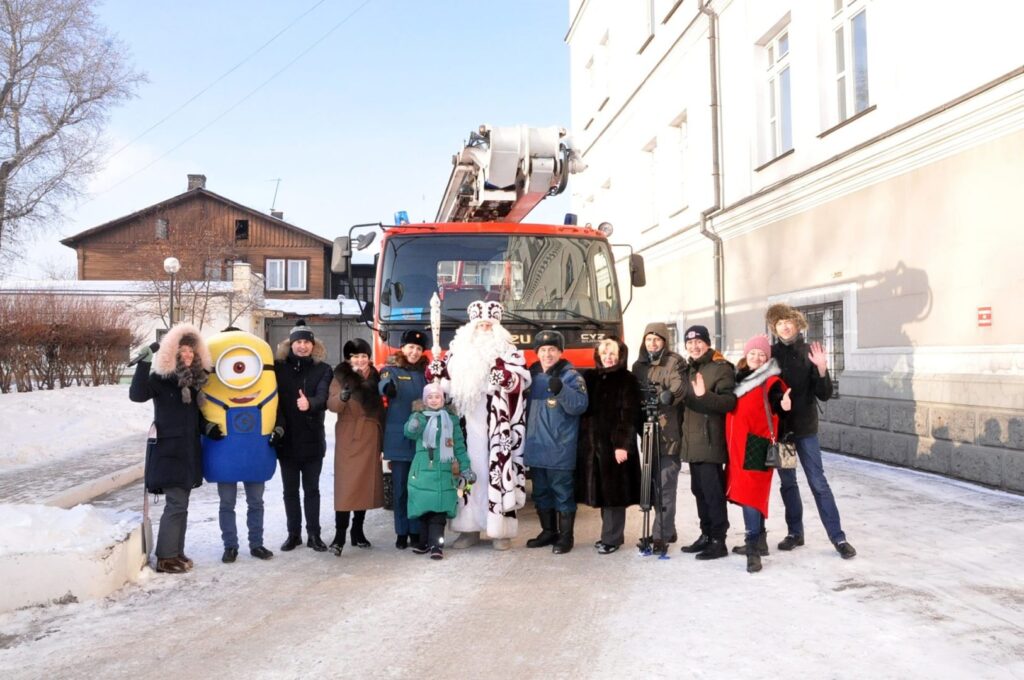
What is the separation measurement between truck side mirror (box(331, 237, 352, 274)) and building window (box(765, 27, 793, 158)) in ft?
24.1

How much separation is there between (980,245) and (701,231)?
696 cm

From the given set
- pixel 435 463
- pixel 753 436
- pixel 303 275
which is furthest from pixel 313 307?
pixel 753 436

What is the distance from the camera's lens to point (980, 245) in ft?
26.8

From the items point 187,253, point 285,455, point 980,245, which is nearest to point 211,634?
point 285,455

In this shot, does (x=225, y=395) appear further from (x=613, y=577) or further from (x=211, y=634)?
(x=613, y=577)

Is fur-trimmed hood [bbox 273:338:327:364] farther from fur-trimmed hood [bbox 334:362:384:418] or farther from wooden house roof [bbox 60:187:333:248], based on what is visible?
wooden house roof [bbox 60:187:333:248]

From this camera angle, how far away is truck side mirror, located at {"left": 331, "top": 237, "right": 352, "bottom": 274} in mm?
8094

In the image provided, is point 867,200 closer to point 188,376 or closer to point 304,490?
point 304,490

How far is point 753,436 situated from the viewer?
5637 millimetres

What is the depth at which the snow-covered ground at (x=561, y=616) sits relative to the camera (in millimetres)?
3863

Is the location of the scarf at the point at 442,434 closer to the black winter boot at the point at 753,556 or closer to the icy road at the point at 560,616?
the icy road at the point at 560,616

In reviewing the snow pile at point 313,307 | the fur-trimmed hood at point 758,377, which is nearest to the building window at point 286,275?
the snow pile at point 313,307

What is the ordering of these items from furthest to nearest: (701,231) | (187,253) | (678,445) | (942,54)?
1. (187,253)
2. (701,231)
3. (942,54)
4. (678,445)

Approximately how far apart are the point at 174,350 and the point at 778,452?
4.18 m
